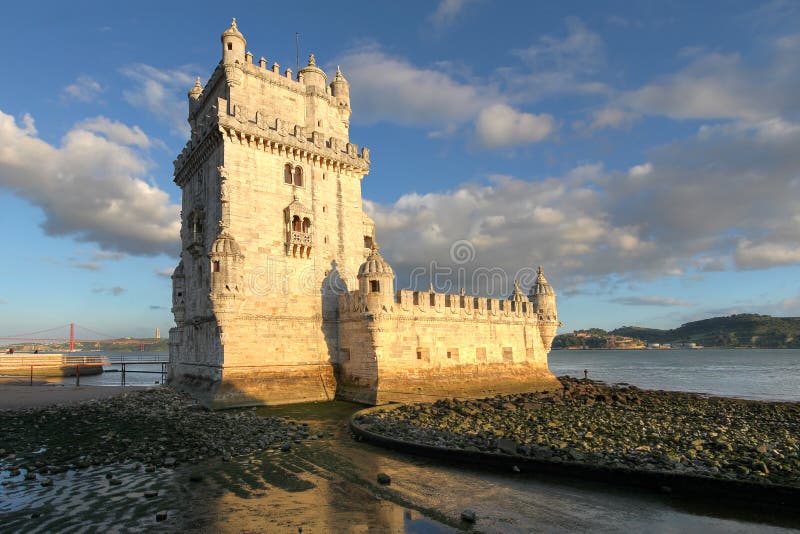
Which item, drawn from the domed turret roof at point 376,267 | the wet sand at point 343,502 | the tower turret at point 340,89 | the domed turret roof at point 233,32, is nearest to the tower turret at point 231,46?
the domed turret roof at point 233,32

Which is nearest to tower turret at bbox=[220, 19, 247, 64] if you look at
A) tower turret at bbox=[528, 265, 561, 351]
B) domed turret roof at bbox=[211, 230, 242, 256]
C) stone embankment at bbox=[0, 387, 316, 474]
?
domed turret roof at bbox=[211, 230, 242, 256]

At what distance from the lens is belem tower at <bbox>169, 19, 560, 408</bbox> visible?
23.6m

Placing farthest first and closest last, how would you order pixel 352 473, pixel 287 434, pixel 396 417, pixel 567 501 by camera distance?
pixel 396 417 < pixel 287 434 < pixel 352 473 < pixel 567 501

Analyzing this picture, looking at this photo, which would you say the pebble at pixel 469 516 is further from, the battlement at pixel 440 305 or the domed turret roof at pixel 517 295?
the domed turret roof at pixel 517 295

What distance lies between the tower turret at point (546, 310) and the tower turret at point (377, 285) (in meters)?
15.0

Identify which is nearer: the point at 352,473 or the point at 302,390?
the point at 352,473

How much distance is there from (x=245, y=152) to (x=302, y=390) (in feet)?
43.2

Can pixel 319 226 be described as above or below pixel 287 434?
above

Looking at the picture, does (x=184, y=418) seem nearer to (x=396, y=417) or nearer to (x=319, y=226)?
(x=396, y=417)

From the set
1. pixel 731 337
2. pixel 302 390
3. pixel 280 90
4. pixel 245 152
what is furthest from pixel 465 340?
pixel 731 337

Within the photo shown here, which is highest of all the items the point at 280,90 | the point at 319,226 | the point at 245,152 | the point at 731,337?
the point at 280,90

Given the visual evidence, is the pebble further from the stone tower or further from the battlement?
the stone tower

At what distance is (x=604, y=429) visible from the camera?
54.6 feet

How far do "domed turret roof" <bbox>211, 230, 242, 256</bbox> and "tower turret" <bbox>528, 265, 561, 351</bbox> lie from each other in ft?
72.3
